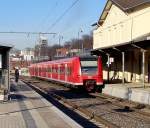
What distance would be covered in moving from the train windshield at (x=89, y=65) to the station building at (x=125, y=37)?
2539 mm

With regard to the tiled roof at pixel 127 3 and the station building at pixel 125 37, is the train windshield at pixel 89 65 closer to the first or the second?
the station building at pixel 125 37

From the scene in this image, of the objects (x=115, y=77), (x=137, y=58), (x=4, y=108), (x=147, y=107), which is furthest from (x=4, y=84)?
(x=115, y=77)

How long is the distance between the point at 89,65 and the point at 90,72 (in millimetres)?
502

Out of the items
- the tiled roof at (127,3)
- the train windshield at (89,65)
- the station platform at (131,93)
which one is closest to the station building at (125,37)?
the tiled roof at (127,3)

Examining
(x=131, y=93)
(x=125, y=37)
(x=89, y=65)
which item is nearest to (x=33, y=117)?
(x=131, y=93)

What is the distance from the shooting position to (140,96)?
26.4 metres

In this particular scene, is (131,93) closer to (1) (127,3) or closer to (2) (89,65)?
(2) (89,65)

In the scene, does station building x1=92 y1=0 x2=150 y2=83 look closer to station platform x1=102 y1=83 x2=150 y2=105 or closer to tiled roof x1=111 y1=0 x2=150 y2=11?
tiled roof x1=111 y1=0 x2=150 y2=11

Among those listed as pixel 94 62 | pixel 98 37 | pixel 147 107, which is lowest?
pixel 147 107

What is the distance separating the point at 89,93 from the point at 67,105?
1057 centimetres

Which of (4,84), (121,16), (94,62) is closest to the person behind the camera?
(4,84)

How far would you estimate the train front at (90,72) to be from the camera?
33906 mm

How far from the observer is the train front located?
1335 inches

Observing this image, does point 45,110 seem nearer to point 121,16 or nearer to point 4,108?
point 4,108
